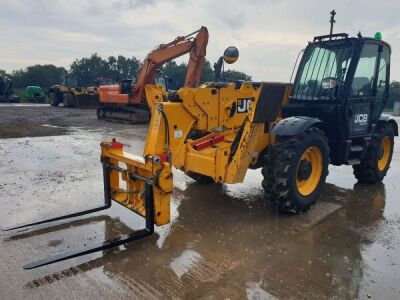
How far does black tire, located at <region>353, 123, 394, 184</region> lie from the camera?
6.02 meters

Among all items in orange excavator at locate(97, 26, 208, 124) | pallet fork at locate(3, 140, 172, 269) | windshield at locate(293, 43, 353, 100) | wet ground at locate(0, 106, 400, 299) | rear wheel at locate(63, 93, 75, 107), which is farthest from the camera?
rear wheel at locate(63, 93, 75, 107)

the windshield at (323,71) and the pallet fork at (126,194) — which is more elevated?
the windshield at (323,71)

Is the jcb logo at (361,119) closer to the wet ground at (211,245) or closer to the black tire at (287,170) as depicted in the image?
the wet ground at (211,245)

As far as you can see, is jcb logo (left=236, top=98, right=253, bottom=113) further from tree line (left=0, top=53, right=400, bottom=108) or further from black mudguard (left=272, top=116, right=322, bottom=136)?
tree line (left=0, top=53, right=400, bottom=108)

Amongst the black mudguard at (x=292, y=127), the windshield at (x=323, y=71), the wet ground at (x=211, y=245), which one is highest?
the windshield at (x=323, y=71)

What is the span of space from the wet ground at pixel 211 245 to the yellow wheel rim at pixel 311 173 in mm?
322

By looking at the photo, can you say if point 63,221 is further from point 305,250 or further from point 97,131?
point 97,131

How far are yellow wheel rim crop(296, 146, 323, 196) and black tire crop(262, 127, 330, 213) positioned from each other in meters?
0.10

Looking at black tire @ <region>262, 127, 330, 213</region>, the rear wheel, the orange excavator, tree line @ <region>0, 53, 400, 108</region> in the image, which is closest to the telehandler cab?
black tire @ <region>262, 127, 330, 213</region>

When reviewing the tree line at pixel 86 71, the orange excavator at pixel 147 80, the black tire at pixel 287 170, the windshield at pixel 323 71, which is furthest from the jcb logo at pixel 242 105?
the tree line at pixel 86 71

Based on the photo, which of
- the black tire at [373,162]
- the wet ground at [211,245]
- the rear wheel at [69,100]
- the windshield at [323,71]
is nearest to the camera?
the wet ground at [211,245]

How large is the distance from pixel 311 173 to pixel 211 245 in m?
1.85

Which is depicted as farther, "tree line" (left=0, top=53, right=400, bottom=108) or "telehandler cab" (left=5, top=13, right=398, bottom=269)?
"tree line" (left=0, top=53, right=400, bottom=108)

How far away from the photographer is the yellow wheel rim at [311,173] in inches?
186
